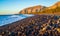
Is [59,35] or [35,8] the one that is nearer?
[59,35]

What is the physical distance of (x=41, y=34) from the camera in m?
10.9

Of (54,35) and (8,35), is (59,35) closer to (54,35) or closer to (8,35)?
(54,35)

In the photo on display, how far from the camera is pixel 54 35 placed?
428 inches

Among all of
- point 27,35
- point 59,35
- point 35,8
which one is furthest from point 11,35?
point 35,8

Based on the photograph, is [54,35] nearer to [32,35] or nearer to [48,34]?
[48,34]

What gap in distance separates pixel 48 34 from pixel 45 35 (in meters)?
0.30

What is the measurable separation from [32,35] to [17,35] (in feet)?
3.80

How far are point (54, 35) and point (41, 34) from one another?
992 mm

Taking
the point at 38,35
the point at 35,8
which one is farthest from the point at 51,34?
the point at 35,8

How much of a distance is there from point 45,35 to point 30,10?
12897 cm

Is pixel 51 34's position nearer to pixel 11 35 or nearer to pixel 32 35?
pixel 32 35

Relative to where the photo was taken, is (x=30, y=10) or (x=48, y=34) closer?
(x=48, y=34)

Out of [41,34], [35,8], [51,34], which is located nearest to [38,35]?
[41,34]

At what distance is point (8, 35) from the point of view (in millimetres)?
10469
